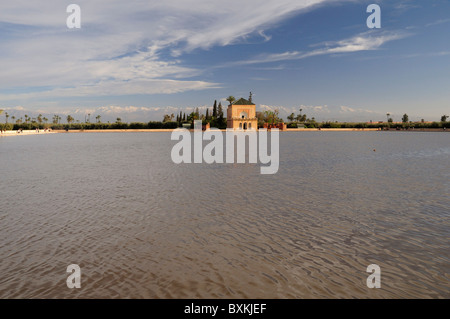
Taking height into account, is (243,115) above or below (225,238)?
above

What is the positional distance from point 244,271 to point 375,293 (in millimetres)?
2438

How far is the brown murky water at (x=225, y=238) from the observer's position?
5819 millimetres

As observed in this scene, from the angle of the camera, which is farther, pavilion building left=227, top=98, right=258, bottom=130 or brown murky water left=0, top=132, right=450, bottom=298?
pavilion building left=227, top=98, right=258, bottom=130

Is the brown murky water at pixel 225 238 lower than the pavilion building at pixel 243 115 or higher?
lower

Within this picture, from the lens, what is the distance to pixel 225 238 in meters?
8.27

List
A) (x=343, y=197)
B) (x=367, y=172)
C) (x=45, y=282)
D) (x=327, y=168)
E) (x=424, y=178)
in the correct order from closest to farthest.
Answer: (x=45, y=282) → (x=343, y=197) → (x=424, y=178) → (x=367, y=172) → (x=327, y=168)

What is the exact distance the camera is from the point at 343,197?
1298 centimetres

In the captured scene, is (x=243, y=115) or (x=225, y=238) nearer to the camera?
(x=225, y=238)

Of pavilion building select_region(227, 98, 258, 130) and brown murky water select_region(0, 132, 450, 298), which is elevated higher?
pavilion building select_region(227, 98, 258, 130)

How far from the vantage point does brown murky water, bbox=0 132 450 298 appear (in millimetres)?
5819

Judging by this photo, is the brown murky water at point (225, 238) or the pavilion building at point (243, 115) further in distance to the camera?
the pavilion building at point (243, 115)
